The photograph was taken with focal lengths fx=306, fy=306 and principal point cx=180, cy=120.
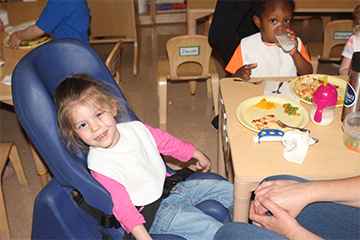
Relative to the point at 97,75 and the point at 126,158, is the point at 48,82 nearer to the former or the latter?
the point at 97,75

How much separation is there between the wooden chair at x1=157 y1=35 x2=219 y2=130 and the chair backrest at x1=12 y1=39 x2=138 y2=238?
0.97m

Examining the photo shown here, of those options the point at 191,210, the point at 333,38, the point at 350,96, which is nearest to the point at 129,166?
the point at 191,210

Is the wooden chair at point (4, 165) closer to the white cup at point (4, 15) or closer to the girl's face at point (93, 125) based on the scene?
the girl's face at point (93, 125)

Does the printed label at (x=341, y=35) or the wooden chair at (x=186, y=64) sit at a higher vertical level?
the printed label at (x=341, y=35)

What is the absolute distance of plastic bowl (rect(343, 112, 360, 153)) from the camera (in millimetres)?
951

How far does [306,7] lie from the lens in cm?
230

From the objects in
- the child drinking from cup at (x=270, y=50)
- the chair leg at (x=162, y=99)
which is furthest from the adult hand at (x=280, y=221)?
the chair leg at (x=162, y=99)

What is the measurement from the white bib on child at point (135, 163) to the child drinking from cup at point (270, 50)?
23.6 inches

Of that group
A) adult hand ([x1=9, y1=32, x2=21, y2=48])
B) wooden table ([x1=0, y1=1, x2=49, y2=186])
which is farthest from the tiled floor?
adult hand ([x1=9, y1=32, x2=21, y2=48])

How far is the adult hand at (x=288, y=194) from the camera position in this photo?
2.83 feet

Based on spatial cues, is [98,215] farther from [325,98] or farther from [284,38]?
→ [284,38]

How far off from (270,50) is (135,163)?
3.25 feet

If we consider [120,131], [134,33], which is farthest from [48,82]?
[134,33]

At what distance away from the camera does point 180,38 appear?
1.97 meters
